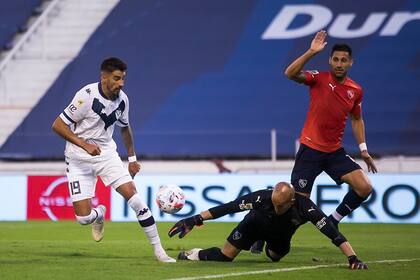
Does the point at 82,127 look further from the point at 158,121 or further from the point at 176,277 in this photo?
the point at 158,121

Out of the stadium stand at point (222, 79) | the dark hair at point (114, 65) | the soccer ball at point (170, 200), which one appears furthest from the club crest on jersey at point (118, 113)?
the stadium stand at point (222, 79)

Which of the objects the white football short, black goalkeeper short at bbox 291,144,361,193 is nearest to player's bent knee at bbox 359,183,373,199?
black goalkeeper short at bbox 291,144,361,193

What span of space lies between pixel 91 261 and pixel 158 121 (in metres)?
13.9

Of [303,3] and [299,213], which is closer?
[299,213]

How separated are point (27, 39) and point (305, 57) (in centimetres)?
1668

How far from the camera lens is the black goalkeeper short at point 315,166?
37.8 ft

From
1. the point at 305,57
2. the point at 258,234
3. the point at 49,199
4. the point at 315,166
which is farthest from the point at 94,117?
the point at 49,199

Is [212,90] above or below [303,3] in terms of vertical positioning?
below

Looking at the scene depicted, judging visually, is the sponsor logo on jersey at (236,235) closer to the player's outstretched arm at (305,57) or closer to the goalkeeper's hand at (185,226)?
the goalkeeper's hand at (185,226)

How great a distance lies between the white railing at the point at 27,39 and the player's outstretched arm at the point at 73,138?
1499 cm

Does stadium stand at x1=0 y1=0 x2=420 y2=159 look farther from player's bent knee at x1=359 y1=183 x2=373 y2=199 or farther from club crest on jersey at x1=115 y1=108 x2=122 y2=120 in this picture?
club crest on jersey at x1=115 y1=108 x2=122 y2=120

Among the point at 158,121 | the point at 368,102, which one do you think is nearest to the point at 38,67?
the point at 158,121

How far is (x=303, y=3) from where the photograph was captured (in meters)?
24.7

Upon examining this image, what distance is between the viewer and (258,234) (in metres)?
10.2
